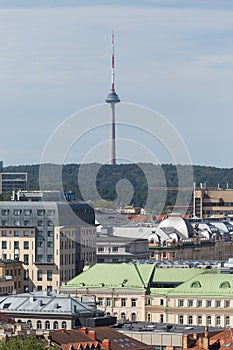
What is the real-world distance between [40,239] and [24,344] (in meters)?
69.1

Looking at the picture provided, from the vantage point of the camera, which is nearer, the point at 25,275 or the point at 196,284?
the point at 196,284

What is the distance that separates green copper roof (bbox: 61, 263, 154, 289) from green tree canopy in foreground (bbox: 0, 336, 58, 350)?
1703 inches

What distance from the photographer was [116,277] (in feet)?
561

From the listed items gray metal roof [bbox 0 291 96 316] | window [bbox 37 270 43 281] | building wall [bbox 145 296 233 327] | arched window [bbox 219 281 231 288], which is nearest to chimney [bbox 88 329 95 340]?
gray metal roof [bbox 0 291 96 316]

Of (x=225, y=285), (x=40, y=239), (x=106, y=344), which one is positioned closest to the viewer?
(x=106, y=344)

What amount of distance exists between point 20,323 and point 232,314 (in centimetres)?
2364

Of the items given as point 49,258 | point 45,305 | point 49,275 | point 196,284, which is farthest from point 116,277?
point 45,305

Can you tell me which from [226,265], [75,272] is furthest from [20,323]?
[75,272]

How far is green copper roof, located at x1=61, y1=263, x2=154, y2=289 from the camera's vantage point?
16912cm

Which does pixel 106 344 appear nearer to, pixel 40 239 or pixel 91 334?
pixel 91 334

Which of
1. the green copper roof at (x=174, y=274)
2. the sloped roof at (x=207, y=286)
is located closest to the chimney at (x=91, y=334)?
the sloped roof at (x=207, y=286)

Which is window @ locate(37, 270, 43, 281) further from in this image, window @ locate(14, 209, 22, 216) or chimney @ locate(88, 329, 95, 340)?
chimney @ locate(88, 329, 95, 340)

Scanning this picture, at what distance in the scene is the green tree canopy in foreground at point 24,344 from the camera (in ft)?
401

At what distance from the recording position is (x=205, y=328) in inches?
5595
